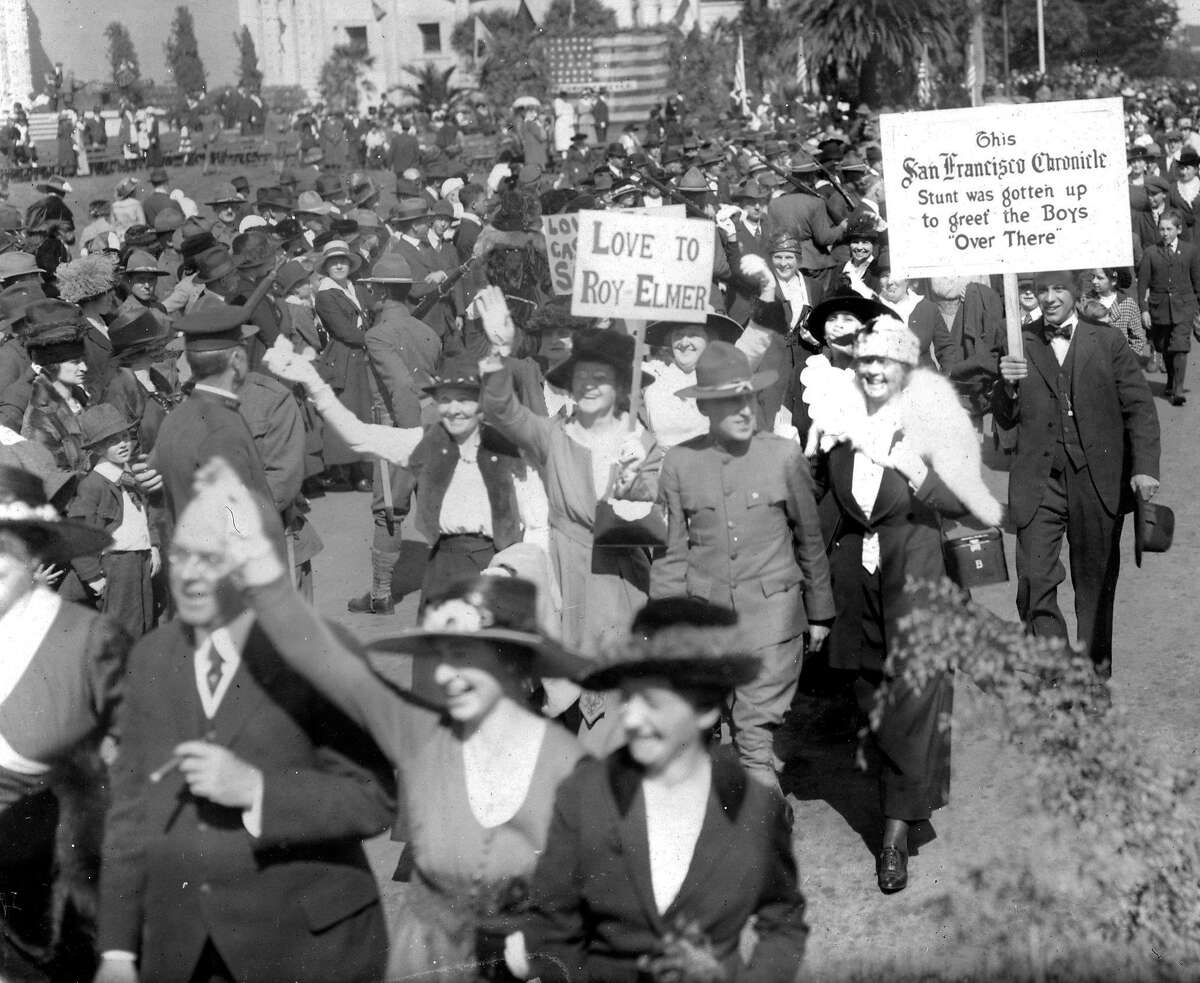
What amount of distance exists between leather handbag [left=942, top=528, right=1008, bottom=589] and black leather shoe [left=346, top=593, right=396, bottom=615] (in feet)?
12.8

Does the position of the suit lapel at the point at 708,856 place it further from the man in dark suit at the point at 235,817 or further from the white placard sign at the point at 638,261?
the white placard sign at the point at 638,261

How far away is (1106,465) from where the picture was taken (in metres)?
7.19

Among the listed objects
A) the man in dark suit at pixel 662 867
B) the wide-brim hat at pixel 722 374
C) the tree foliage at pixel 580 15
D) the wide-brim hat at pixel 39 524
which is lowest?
the man in dark suit at pixel 662 867

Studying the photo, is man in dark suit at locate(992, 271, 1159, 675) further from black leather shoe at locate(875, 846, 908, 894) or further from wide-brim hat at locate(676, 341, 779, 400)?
black leather shoe at locate(875, 846, 908, 894)

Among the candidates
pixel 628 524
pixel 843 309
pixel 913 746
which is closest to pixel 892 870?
pixel 913 746

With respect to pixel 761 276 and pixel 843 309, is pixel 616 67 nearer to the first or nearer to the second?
pixel 761 276

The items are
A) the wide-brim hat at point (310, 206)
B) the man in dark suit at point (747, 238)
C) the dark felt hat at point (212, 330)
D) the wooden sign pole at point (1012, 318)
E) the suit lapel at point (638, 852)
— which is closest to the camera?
the suit lapel at point (638, 852)

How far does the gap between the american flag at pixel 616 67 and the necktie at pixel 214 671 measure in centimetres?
2360

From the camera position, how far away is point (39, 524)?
4.58 metres

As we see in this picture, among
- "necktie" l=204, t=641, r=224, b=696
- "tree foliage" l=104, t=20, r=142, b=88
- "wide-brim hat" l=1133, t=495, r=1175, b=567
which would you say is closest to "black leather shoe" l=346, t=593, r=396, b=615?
"wide-brim hat" l=1133, t=495, r=1175, b=567

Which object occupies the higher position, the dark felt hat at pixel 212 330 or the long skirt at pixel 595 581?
the dark felt hat at pixel 212 330

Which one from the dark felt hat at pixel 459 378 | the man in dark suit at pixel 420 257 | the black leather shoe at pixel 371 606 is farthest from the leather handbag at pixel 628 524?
the man in dark suit at pixel 420 257

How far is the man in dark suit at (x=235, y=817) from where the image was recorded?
3.77m

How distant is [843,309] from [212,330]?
2.50 metres
